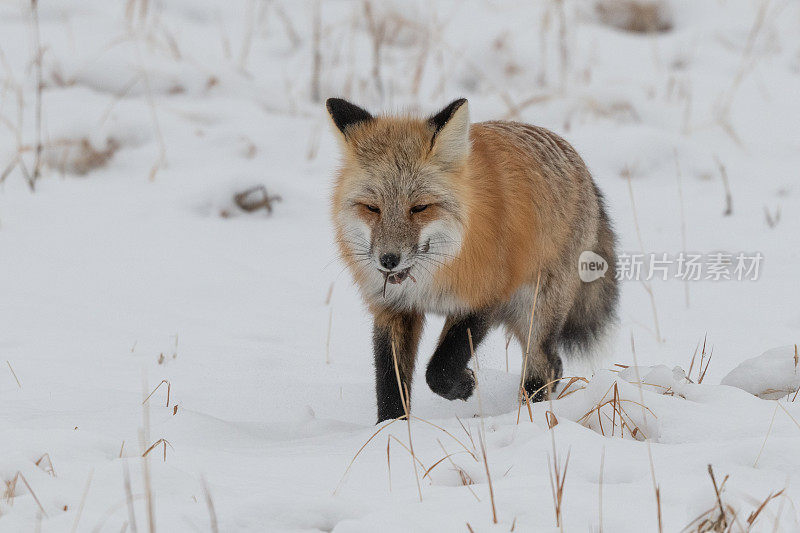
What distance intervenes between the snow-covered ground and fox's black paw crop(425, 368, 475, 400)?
0.22m

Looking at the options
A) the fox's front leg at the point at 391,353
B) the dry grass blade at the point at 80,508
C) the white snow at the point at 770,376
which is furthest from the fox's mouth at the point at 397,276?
the dry grass blade at the point at 80,508

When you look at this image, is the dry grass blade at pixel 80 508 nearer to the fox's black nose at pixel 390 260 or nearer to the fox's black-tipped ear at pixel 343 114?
the fox's black nose at pixel 390 260

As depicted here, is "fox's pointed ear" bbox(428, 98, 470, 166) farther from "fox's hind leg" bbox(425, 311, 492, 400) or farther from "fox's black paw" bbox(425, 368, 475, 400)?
"fox's black paw" bbox(425, 368, 475, 400)

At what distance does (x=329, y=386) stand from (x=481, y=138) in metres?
1.59

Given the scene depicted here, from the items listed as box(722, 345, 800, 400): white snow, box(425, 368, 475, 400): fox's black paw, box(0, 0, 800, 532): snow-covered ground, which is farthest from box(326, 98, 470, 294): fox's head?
box(722, 345, 800, 400): white snow

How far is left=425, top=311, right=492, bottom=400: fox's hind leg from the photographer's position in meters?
4.07

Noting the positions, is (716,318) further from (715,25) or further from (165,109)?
(715,25)

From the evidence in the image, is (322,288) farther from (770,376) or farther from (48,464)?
(48,464)

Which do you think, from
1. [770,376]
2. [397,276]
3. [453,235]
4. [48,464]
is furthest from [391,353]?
[48,464]

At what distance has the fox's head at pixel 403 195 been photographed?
372 centimetres

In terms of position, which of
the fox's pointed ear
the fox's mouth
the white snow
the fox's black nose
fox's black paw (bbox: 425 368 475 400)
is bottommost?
fox's black paw (bbox: 425 368 475 400)

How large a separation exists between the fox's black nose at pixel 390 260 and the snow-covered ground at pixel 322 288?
0.69 m

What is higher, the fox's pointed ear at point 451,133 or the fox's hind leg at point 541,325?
the fox's pointed ear at point 451,133

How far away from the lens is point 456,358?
160 inches
